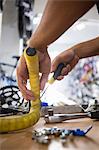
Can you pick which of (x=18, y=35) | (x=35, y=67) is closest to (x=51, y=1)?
(x=35, y=67)

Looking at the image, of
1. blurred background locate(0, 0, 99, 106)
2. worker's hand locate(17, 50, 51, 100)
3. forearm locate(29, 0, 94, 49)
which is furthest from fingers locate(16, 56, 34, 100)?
blurred background locate(0, 0, 99, 106)

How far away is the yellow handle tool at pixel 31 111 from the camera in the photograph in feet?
1.40

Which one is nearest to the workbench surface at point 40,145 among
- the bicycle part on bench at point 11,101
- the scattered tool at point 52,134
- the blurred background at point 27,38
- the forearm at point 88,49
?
the scattered tool at point 52,134

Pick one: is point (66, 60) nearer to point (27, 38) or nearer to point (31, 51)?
point (31, 51)

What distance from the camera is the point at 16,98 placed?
0.60 meters

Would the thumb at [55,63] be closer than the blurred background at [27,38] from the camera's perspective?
Yes

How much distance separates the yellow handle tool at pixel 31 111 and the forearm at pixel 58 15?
0.07 meters

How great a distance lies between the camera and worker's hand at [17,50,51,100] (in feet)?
1.61

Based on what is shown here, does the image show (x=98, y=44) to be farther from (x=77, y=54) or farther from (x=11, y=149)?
(x=11, y=149)

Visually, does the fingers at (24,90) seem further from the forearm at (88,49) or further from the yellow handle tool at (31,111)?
the forearm at (88,49)

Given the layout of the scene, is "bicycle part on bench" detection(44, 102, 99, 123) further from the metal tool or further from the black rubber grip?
the black rubber grip

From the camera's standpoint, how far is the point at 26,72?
1.65 feet

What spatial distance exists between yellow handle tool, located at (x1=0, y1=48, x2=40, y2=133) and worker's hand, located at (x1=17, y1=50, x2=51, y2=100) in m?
0.02

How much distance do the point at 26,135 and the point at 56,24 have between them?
205 mm
